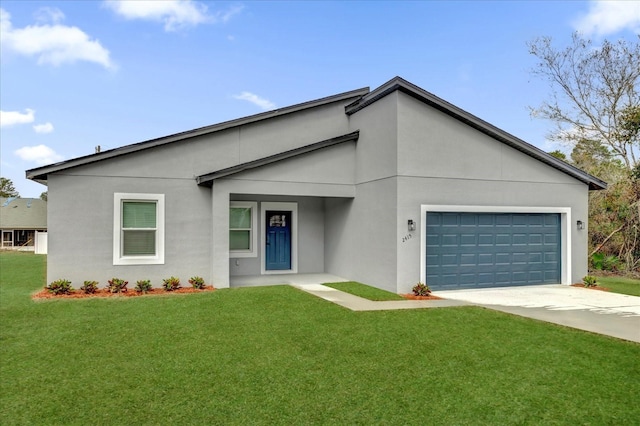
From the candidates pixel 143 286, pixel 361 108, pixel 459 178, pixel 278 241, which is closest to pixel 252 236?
pixel 278 241

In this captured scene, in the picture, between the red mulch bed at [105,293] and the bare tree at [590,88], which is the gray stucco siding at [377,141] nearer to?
the red mulch bed at [105,293]

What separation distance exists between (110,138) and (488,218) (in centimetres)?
1855

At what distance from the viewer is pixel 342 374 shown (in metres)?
5.24

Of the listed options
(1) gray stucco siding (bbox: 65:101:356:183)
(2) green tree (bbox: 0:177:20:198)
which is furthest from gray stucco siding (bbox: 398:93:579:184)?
(2) green tree (bbox: 0:177:20:198)

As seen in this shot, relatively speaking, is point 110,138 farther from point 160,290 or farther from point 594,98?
point 594,98

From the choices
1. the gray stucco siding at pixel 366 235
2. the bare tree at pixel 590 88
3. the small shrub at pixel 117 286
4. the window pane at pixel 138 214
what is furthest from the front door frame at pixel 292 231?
the bare tree at pixel 590 88

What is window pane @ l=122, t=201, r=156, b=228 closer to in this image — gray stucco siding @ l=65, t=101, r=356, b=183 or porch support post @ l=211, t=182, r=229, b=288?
gray stucco siding @ l=65, t=101, r=356, b=183

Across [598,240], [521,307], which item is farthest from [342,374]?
[598,240]

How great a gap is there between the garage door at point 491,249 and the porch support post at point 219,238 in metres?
5.71

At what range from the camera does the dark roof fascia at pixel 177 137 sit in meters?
11.4

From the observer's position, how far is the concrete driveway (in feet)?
25.2

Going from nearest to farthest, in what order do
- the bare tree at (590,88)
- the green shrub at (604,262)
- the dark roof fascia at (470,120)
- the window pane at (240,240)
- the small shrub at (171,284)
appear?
the dark roof fascia at (470,120) → the small shrub at (171,284) → the window pane at (240,240) → the green shrub at (604,262) → the bare tree at (590,88)

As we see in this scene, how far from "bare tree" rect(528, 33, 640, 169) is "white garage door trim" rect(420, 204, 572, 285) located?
12.2 metres

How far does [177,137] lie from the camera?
12477mm
